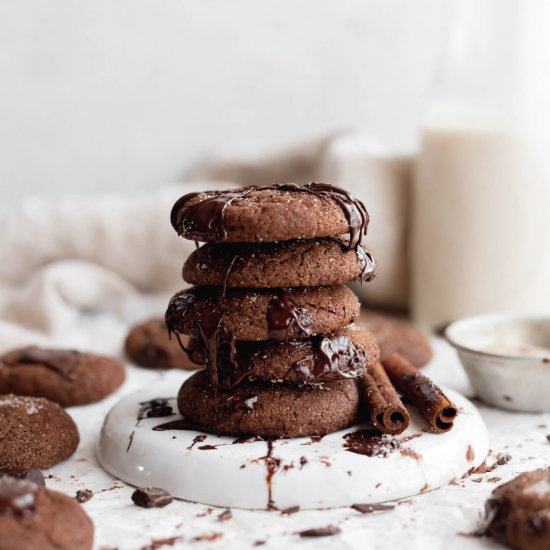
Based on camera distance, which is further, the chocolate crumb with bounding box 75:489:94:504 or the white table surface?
the chocolate crumb with bounding box 75:489:94:504

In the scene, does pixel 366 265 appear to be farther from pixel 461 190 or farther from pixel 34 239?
pixel 34 239

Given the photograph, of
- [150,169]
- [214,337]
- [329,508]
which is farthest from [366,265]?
[150,169]

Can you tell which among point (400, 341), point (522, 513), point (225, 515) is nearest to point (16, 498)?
point (225, 515)

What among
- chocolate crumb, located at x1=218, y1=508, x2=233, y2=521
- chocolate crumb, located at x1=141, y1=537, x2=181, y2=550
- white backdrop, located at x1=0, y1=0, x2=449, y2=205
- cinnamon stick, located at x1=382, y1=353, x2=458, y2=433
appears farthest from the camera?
white backdrop, located at x1=0, y1=0, x2=449, y2=205

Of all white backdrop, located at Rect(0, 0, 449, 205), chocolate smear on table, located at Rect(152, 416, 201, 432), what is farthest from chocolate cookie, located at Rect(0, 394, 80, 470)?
white backdrop, located at Rect(0, 0, 449, 205)

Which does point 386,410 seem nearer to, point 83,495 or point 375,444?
point 375,444

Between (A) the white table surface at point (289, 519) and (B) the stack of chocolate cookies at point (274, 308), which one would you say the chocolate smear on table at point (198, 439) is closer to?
(B) the stack of chocolate cookies at point (274, 308)

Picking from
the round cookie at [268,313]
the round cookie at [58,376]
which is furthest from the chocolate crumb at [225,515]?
the round cookie at [58,376]

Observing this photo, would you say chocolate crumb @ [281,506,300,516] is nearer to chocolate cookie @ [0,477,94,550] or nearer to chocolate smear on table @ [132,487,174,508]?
chocolate smear on table @ [132,487,174,508]
